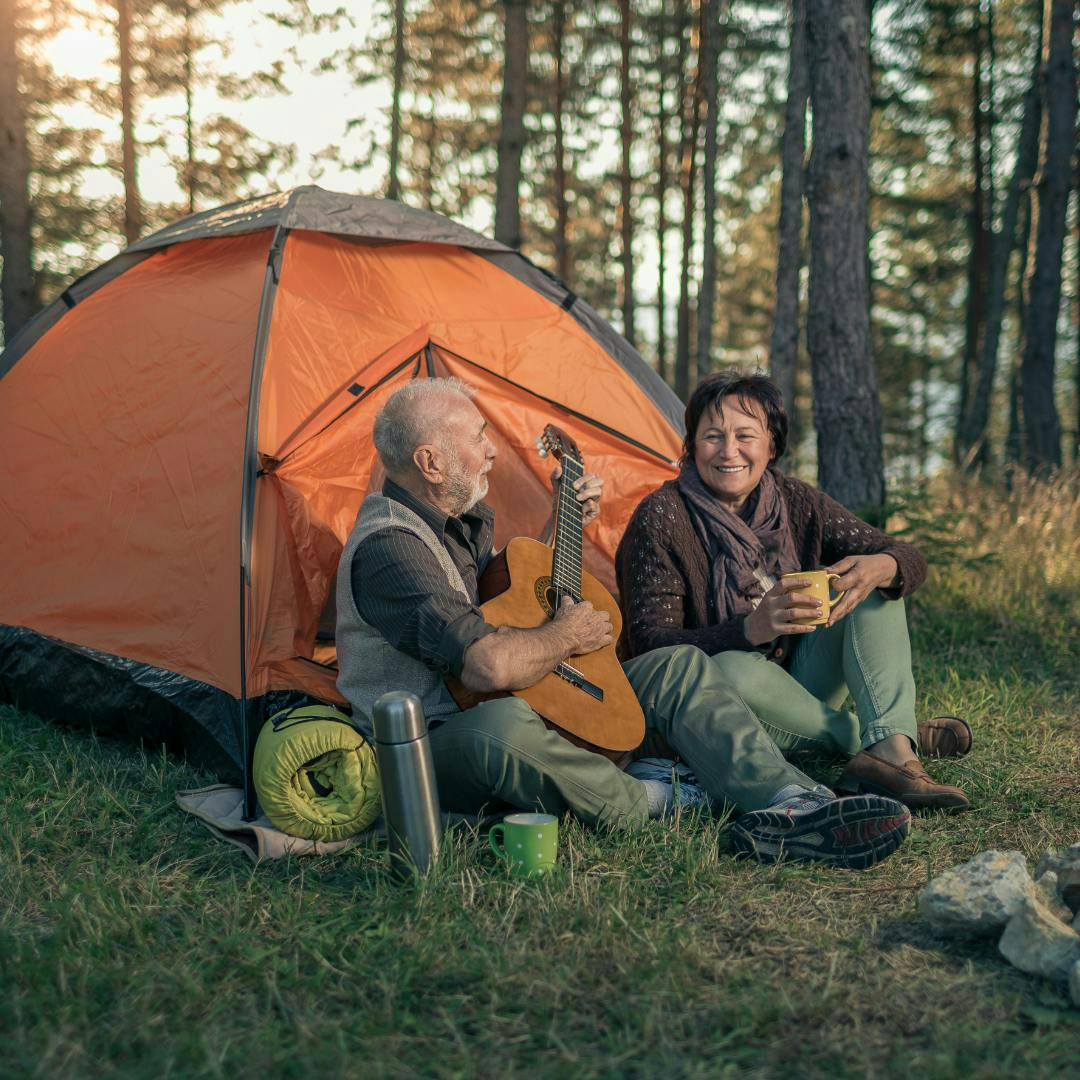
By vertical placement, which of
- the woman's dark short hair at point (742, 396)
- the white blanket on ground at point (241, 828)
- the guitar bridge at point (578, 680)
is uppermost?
the woman's dark short hair at point (742, 396)

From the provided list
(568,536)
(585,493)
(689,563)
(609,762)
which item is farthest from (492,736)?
(585,493)

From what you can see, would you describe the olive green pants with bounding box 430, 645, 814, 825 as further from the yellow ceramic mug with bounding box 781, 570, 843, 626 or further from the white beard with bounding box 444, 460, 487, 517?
the white beard with bounding box 444, 460, 487, 517

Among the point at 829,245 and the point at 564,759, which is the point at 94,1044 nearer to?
the point at 564,759

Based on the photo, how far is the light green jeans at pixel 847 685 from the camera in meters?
3.20

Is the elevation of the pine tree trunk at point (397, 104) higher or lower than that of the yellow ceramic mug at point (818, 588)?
higher

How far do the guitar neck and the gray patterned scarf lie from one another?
347mm

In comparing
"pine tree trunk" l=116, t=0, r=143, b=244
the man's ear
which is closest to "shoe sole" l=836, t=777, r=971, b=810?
the man's ear

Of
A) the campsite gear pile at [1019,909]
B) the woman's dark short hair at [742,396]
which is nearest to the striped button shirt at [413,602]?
the woman's dark short hair at [742,396]

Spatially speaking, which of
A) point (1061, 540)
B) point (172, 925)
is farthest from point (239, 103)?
point (172, 925)

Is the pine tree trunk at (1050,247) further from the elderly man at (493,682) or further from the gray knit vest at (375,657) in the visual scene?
the gray knit vest at (375,657)

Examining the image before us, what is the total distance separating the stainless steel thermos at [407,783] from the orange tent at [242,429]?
910mm

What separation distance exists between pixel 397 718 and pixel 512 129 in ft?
23.5

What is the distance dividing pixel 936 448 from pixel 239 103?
46.4ft

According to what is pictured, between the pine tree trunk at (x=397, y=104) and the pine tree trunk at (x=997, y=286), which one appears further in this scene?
the pine tree trunk at (x=397, y=104)
